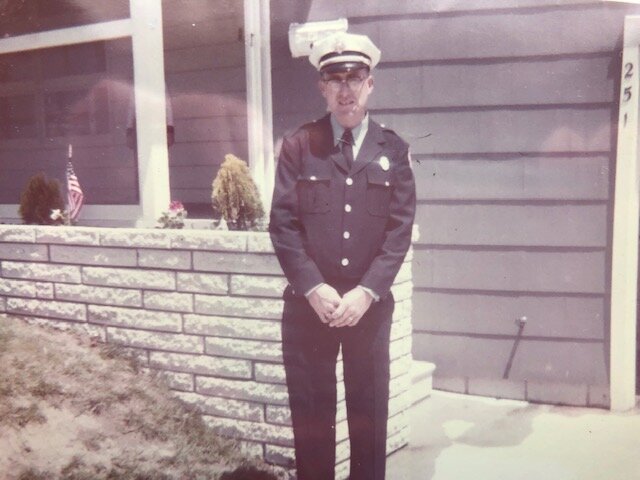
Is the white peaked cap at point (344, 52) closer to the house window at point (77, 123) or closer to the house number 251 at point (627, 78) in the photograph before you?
the house number 251 at point (627, 78)

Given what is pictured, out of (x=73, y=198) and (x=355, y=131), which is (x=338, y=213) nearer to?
(x=355, y=131)

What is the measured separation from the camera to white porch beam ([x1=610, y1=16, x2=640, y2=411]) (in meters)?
2.90

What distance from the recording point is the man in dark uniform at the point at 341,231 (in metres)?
1.89

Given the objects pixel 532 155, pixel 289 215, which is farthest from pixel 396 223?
pixel 532 155

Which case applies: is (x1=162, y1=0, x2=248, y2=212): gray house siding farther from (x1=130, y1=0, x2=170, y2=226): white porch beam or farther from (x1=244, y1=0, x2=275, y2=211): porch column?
(x1=130, y1=0, x2=170, y2=226): white porch beam

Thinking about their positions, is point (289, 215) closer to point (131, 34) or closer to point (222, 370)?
point (222, 370)

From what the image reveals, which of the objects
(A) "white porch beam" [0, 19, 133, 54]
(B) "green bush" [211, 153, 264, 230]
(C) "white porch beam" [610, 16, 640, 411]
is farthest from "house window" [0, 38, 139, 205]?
(C) "white porch beam" [610, 16, 640, 411]

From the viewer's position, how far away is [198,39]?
3.57 meters

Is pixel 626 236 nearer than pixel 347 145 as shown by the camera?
No

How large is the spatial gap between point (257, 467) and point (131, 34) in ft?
6.98

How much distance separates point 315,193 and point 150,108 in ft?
4.95

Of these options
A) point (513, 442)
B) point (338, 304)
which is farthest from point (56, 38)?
point (513, 442)

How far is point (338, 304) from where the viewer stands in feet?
6.19

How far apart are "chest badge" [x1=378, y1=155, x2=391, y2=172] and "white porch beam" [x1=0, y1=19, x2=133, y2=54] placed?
190cm
